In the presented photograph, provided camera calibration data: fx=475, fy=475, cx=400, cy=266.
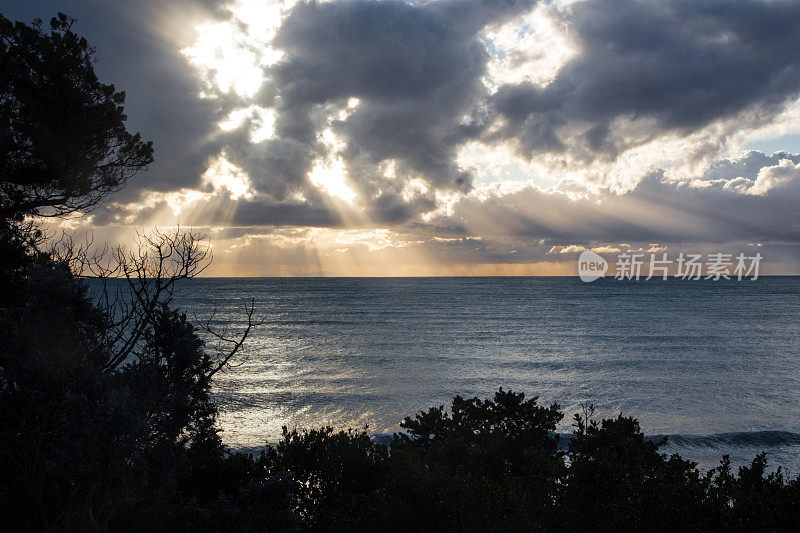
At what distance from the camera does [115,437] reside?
5.41 m

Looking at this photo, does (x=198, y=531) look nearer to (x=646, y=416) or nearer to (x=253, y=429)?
(x=253, y=429)

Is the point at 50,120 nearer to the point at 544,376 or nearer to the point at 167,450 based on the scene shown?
the point at 167,450

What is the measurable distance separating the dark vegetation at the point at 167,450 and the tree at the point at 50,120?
32mm

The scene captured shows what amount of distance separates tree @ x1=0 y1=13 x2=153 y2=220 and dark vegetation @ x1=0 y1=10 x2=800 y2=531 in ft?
0.11

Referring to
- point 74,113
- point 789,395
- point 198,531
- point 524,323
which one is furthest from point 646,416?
point 524,323

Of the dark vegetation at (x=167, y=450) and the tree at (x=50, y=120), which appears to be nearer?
the dark vegetation at (x=167, y=450)

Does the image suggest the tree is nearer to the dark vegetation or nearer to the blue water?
the dark vegetation

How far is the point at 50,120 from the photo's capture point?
10711 mm

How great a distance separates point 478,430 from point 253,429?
10617mm

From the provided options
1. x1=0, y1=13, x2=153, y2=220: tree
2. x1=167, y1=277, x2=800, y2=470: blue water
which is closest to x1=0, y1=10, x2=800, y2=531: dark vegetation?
x1=0, y1=13, x2=153, y2=220: tree

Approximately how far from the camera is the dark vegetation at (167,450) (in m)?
5.49

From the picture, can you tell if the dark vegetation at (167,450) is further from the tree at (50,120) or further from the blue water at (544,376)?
the blue water at (544,376)

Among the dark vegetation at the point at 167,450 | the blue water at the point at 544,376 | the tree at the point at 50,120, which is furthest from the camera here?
the blue water at the point at 544,376

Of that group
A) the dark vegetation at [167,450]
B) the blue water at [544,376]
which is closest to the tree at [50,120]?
the dark vegetation at [167,450]
